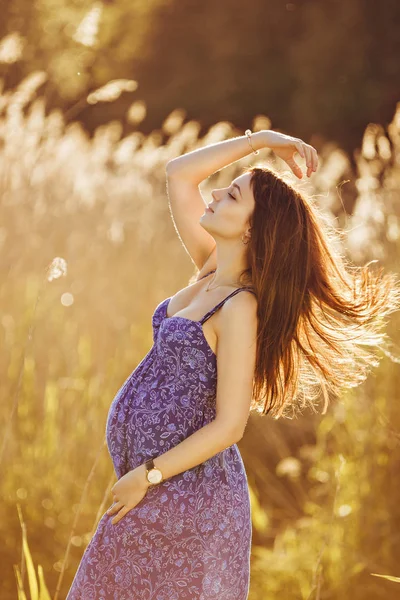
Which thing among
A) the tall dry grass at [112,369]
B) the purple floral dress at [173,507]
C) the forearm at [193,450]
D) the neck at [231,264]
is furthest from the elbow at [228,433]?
the tall dry grass at [112,369]

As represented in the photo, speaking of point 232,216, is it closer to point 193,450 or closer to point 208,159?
point 208,159

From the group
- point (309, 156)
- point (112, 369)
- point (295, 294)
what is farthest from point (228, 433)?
point (112, 369)

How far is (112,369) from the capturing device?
11.3ft

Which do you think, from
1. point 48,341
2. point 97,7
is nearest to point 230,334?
point 97,7

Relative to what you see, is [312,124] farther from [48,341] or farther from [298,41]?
[48,341]

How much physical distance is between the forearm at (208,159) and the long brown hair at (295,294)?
0.19m

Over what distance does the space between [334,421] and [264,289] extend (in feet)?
4.93

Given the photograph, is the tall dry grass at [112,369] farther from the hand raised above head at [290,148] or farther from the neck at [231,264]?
the hand raised above head at [290,148]

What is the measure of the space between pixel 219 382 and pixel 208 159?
0.71m

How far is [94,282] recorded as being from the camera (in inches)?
167

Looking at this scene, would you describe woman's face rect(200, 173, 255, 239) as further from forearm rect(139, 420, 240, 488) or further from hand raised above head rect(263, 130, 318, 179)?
forearm rect(139, 420, 240, 488)

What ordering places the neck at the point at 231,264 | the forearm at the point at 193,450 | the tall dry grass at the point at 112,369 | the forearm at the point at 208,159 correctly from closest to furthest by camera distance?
the forearm at the point at 193,450 → the neck at the point at 231,264 → the forearm at the point at 208,159 → the tall dry grass at the point at 112,369

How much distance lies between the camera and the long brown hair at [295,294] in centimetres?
206

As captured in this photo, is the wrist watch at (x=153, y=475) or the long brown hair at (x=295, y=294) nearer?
the wrist watch at (x=153, y=475)
